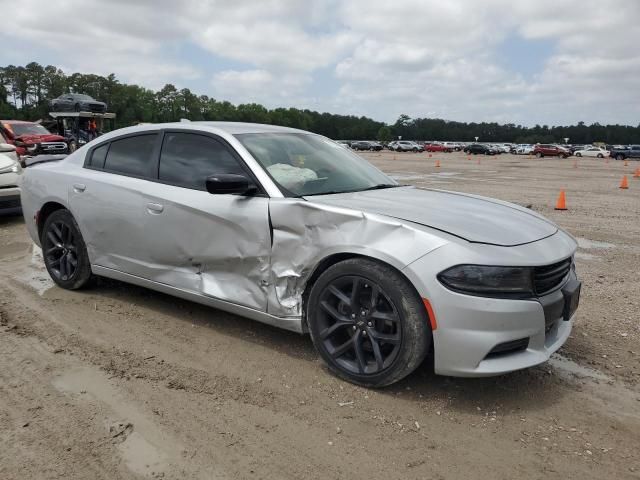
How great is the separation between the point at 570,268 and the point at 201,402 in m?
2.43

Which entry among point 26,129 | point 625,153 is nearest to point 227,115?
point 625,153

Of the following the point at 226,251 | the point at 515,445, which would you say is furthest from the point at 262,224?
the point at 515,445

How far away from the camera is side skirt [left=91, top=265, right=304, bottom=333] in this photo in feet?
11.7

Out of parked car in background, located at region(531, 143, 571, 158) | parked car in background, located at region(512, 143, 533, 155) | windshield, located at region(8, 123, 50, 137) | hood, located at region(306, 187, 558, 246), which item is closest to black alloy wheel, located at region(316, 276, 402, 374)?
hood, located at region(306, 187, 558, 246)

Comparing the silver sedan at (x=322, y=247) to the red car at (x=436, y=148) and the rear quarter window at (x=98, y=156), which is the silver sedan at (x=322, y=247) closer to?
the rear quarter window at (x=98, y=156)

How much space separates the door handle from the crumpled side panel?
105 centimetres

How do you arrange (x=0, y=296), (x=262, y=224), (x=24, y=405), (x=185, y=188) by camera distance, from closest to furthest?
(x=24, y=405), (x=262, y=224), (x=185, y=188), (x=0, y=296)

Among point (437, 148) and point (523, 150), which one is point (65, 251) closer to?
point (523, 150)

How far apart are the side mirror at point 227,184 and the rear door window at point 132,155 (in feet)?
3.55

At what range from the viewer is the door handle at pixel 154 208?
4.14 meters

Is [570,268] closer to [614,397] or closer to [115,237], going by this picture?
[614,397]

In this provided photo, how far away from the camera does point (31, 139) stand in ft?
63.3

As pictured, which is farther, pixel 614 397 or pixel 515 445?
pixel 614 397

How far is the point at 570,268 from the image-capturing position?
3465mm
